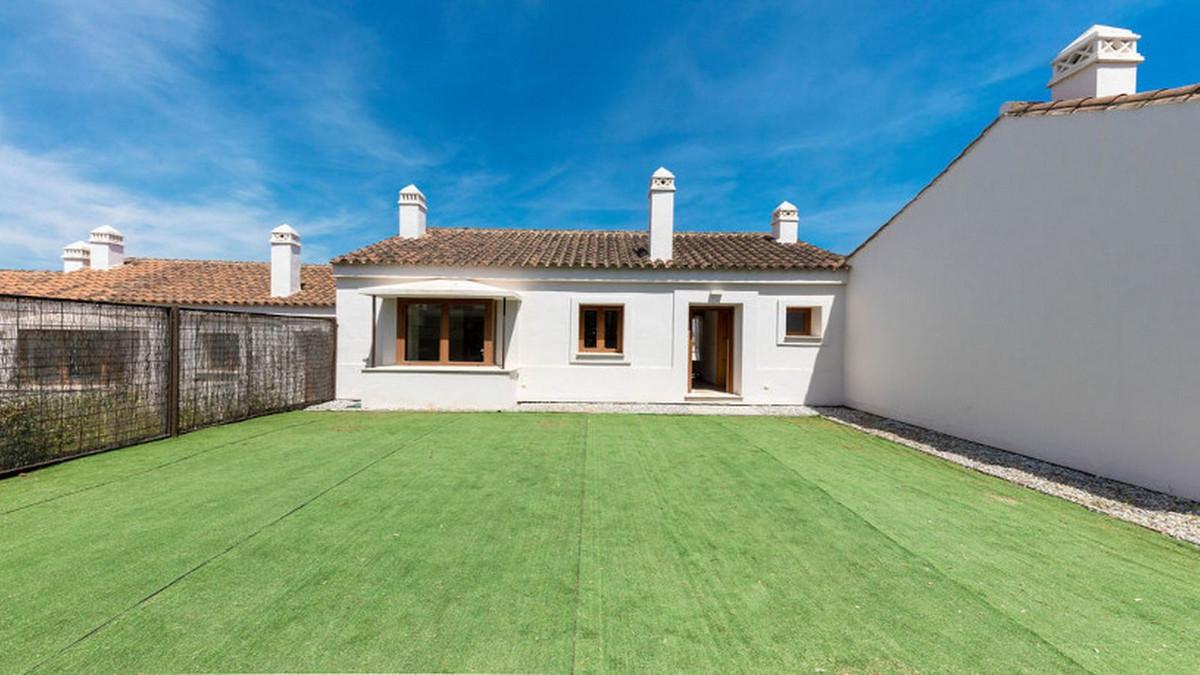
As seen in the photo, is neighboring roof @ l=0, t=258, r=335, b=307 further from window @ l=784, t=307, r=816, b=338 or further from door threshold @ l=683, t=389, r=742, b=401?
window @ l=784, t=307, r=816, b=338

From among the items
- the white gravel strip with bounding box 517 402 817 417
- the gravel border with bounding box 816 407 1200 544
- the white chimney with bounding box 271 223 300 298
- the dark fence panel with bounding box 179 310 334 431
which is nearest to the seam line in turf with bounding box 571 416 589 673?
the white gravel strip with bounding box 517 402 817 417

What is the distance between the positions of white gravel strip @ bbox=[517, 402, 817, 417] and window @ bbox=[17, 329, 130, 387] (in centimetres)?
696

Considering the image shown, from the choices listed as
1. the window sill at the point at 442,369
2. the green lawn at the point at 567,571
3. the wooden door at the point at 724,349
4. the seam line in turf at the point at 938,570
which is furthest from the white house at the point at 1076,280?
the window sill at the point at 442,369

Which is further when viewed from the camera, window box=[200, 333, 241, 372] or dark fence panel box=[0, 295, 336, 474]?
window box=[200, 333, 241, 372]

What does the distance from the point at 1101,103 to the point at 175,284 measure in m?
25.1

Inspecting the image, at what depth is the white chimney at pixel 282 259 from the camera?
14992 millimetres

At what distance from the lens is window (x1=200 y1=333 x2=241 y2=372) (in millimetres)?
8297

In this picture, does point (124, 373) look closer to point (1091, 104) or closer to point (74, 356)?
point (74, 356)

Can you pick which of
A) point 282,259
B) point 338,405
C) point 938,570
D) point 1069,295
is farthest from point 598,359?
point 282,259

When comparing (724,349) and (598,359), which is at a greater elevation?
(724,349)

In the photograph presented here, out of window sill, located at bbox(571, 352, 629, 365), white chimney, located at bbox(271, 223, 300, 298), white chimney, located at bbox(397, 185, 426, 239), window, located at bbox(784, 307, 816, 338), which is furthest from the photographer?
white chimney, located at bbox(271, 223, 300, 298)

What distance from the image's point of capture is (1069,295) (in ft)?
20.4

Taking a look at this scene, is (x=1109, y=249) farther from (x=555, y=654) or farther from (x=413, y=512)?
A: (x=413, y=512)

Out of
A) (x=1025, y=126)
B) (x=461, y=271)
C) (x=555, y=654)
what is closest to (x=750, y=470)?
(x=555, y=654)
